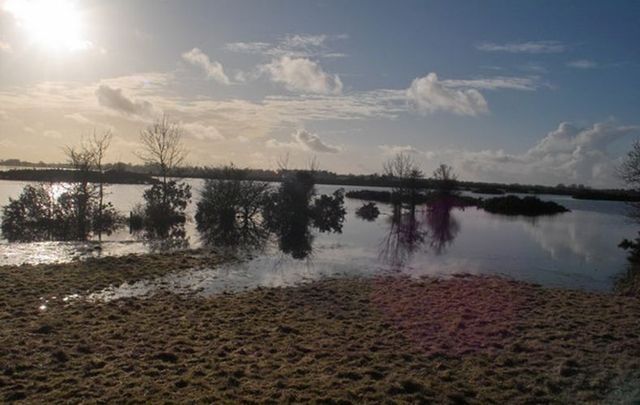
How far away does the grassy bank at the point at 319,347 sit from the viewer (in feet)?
25.3

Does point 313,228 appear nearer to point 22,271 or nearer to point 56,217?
point 56,217

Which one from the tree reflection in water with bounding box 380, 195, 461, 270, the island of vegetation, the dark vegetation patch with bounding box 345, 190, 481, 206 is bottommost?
the tree reflection in water with bounding box 380, 195, 461, 270

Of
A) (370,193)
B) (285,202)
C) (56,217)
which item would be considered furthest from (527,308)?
(370,193)

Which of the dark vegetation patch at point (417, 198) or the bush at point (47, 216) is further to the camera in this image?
the dark vegetation patch at point (417, 198)

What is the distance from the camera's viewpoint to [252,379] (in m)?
8.09

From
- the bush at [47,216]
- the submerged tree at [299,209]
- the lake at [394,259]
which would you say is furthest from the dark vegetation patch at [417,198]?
A: the bush at [47,216]

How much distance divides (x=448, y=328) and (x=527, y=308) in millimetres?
3754

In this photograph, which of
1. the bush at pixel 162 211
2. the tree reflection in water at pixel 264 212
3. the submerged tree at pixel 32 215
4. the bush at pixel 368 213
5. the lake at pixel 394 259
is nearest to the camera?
the lake at pixel 394 259

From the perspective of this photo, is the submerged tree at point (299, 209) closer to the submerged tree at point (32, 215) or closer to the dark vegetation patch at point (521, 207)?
the submerged tree at point (32, 215)

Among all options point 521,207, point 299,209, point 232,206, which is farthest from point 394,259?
point 521,207

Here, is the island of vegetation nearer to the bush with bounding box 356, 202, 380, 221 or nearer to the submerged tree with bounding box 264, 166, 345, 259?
the submerged tree with bounding box 264, 166, 345, 259

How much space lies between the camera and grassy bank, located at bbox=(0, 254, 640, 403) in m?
7.70

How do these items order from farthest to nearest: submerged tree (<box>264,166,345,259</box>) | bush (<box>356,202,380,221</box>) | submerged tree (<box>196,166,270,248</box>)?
bush (<box>356,202,380,221</box>)
submerged tree (<box>264,166,345,259</box>)
submerged tree (<box>196,166,270,248</box>)

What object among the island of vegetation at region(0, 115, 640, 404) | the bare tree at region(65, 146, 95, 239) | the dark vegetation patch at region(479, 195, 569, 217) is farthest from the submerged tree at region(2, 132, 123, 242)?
the dark vegetation patch at region(479, 195, 569, 217)
